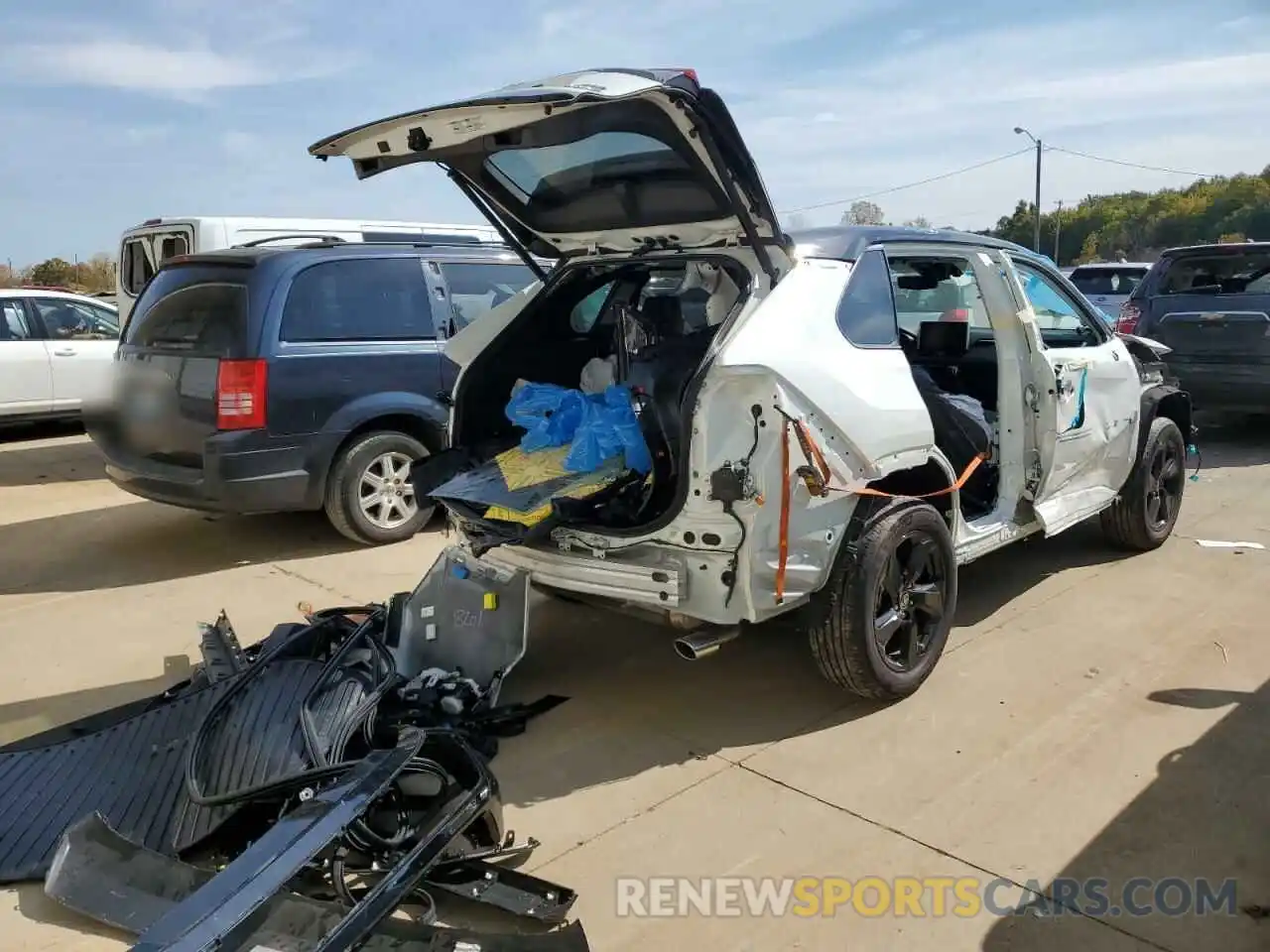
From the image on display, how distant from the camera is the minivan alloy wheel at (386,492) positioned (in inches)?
247

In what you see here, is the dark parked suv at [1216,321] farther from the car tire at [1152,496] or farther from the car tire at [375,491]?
the car tire at [375,491]

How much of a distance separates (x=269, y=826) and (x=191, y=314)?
3.84m

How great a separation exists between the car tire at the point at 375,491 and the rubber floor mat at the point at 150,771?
2608 mm

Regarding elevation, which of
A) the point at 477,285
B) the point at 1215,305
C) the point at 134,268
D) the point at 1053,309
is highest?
the point at 134,268

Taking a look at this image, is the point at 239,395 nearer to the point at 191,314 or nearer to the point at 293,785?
the point at 191,314

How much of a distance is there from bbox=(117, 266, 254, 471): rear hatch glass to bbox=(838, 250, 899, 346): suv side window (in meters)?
3.52

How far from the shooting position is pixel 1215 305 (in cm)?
890

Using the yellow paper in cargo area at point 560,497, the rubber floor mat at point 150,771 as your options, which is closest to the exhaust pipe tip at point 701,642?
the yellow paper in cargo area at point 560,497

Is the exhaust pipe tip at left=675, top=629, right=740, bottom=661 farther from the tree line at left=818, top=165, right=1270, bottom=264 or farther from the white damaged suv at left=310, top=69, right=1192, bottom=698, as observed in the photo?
the tree line at left=818, top=165, right=1270, bottom=264

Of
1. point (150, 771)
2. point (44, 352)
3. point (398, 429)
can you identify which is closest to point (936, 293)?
point (398, 429)

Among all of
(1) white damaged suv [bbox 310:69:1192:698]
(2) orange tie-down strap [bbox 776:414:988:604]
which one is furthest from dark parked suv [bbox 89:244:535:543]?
(2) orange tie-down strap [bbox 776:414:988:604]

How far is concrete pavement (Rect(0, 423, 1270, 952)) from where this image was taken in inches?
111

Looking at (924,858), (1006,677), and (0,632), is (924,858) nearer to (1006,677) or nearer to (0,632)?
(1006,677)

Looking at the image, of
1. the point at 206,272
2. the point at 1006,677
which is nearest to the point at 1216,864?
the point at 1006,677
